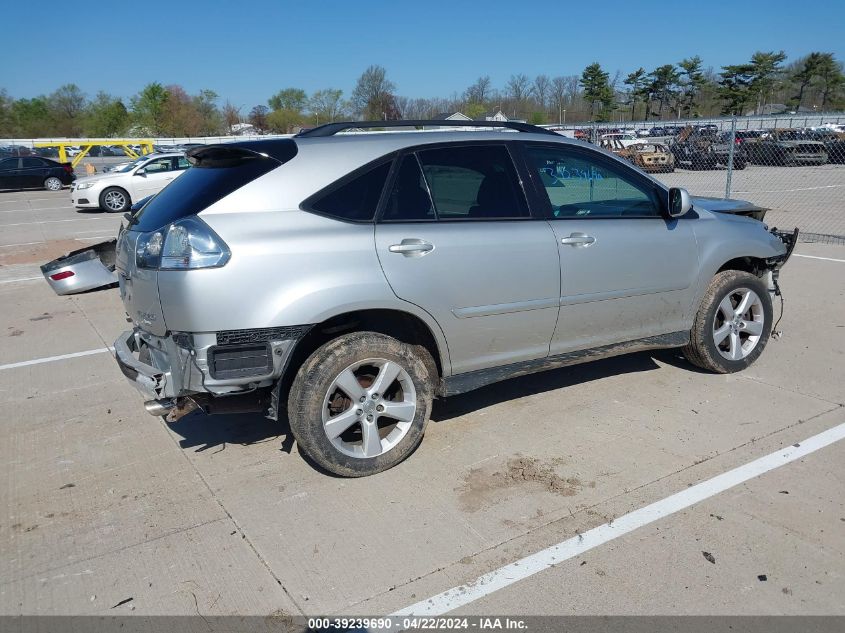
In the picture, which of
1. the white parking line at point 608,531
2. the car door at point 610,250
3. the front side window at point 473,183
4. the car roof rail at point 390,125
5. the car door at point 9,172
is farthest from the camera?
the car door at point 9,172

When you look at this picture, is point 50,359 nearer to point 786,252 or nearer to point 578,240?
point 578,240

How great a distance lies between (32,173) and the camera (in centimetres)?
2562

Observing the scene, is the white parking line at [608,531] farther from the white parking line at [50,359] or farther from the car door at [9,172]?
the car door at [9,172]

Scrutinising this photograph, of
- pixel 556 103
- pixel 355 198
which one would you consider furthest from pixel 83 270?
pixel 556 103

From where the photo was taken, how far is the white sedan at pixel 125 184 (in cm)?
1783

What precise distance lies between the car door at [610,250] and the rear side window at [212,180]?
5.41 feet

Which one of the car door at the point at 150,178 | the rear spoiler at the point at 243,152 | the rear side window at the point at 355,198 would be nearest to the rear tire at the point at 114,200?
the car door at the point at 150,178

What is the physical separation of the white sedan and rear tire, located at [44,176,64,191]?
8.91 metres

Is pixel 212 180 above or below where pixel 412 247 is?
Answer: above

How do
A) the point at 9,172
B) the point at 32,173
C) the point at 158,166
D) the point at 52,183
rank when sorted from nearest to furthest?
the point at 158,166, the point at 9,172, the point at 32,173, the point at 52,183

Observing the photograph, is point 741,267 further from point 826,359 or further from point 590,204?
point 590,204

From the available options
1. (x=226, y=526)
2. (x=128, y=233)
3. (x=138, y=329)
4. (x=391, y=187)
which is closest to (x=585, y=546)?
(x=226, y=526)

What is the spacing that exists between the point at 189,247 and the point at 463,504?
188 centimetres

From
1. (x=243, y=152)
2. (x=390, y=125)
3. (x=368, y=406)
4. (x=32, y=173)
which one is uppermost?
(x=390, y=125)
